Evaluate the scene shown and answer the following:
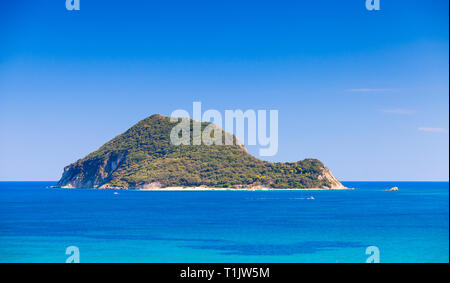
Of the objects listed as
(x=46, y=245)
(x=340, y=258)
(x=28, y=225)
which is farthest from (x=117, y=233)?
(x=340, y=258)

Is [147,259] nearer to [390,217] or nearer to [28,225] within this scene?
[28,225]

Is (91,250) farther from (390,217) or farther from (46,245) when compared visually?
(390,217)

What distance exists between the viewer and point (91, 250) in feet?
145
